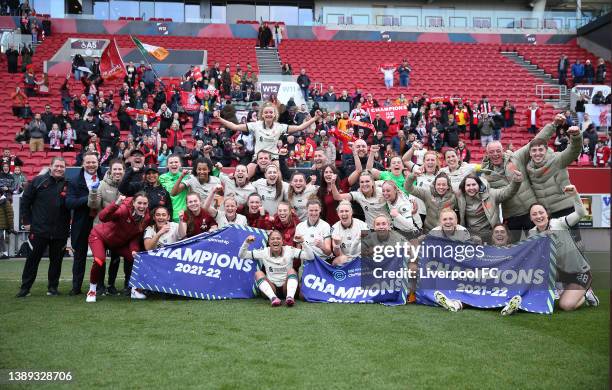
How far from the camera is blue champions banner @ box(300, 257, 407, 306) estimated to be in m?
7.93

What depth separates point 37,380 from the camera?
14.4 ft

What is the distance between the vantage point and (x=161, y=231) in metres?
8.47

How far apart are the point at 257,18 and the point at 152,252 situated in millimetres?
29083

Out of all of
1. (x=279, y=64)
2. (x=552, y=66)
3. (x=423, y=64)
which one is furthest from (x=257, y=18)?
(x=552, y=66)

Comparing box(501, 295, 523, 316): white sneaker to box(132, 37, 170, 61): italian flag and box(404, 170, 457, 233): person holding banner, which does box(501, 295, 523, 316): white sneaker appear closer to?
box(404, 170, 457, 233): person holding banner

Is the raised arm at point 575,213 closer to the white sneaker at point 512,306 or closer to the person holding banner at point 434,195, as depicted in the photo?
the white sneaker at point 512,306

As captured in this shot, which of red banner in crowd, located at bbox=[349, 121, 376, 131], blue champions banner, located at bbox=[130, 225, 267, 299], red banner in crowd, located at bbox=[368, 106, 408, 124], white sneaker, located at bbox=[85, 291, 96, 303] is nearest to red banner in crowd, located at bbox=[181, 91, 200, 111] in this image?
red banner in crowd, located at bbox=[349, 121, 376, 131]

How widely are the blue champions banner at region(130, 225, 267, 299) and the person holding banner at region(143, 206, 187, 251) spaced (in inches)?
9.7

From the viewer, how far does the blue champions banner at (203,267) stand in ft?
27.0

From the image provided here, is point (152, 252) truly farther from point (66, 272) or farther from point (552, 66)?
point (552, 66)

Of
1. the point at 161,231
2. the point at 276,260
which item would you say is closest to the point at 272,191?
the point at 276,260

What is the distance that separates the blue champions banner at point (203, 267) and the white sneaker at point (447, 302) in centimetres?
245

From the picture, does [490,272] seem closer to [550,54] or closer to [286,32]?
[550,54]

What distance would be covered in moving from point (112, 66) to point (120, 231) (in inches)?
702
